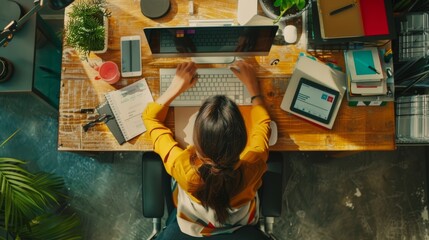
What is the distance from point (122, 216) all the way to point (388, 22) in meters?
1.79

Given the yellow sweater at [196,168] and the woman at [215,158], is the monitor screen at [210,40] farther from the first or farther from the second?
the yellow sweater at [196,168]

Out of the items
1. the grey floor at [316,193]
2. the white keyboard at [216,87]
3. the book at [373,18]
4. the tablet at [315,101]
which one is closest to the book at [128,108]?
the white keyboard at [216,87]

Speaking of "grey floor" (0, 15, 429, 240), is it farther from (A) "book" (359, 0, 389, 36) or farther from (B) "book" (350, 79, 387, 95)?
(A) "book" (359, 0, 389, 36)

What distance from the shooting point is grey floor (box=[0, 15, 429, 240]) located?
234cm

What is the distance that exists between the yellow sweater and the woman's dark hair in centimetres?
7

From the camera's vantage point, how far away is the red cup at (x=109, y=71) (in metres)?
1.65

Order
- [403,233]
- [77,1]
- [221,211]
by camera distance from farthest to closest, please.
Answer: [403,233] < [77,1] < [221,211]

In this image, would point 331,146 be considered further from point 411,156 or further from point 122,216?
point 122,216

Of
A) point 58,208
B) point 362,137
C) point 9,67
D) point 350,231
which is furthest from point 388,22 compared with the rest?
point 58,208

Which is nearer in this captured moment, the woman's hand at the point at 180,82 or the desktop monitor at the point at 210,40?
the desktop monitor at the point at 210,40

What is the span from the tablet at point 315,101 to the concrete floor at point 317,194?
774 millimetres

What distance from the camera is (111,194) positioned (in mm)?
2381

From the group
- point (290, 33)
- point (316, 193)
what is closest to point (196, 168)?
point (290, 33)

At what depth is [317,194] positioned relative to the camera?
7.76 feet
